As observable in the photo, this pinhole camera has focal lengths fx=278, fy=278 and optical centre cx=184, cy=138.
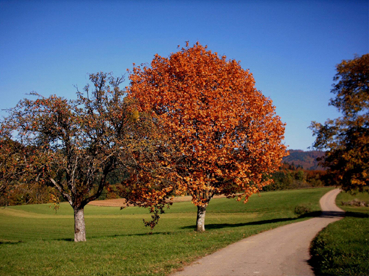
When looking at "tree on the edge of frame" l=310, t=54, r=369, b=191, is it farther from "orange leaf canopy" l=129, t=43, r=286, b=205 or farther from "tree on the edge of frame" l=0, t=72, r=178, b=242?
"tree on the edge of frame" l=0, t=72, r=178, b=242

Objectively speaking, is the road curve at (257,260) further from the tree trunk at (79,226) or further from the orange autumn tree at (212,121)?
the tree trunk at (79,226)

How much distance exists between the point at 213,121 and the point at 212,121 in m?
0.12

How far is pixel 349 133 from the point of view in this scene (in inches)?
1024

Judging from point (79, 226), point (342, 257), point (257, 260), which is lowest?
point (257, 260)

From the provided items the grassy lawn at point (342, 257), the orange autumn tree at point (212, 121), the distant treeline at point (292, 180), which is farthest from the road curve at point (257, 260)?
the distant treeline at point (292, 180)

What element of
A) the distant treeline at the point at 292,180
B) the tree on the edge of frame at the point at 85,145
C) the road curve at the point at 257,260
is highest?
the tree on the edge of frame at the point at 85,145

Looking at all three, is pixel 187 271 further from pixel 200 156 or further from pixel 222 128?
pixel 222 128

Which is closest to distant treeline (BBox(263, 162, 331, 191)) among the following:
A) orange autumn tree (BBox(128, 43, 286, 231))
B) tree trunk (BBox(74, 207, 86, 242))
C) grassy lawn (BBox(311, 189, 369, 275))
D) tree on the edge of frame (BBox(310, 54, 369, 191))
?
tree on the edge of frame (BBox(310, 54, 369, 191))

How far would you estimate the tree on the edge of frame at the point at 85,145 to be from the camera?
14.0 m

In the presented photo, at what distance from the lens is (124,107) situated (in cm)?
1547

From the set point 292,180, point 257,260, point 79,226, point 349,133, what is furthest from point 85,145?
point 292,180

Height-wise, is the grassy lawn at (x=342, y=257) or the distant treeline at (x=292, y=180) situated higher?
the grassy lawn at (x=342, y=257)

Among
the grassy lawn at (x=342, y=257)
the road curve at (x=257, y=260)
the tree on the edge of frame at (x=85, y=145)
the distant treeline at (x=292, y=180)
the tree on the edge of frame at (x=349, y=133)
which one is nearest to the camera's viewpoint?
the grassy lawn at (x=342, y=257)

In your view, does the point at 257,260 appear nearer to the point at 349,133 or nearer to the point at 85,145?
the point at 85,145
